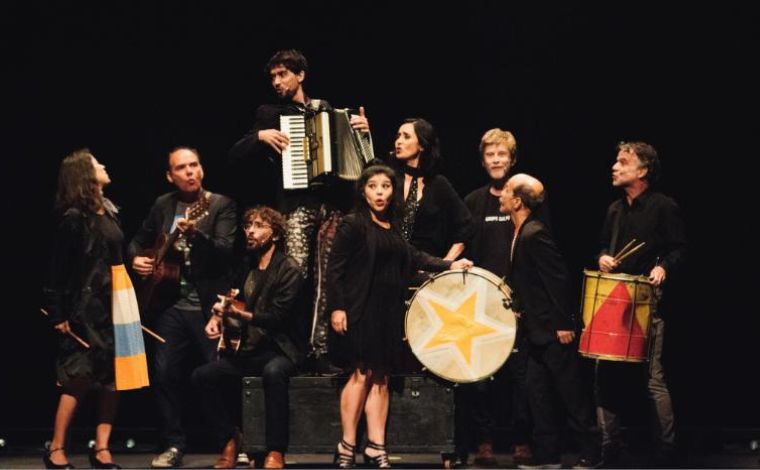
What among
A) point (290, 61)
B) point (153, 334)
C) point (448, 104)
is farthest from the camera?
point (448, 104)

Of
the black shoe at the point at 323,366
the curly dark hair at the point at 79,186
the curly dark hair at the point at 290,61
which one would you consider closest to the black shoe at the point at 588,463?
the black shoe at the point at 323,366

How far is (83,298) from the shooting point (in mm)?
6340

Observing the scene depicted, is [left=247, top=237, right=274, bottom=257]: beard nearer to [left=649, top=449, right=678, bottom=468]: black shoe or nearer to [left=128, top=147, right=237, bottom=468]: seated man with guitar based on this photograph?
[left=128, top=147, right=237, bottom=468]: seated man with guitar

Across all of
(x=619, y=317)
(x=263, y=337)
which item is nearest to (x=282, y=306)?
(x=263, y=337)

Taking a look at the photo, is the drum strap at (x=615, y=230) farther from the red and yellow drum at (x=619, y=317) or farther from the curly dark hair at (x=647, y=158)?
the red and yellow drum at (x=619, y=317)

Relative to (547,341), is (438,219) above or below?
above

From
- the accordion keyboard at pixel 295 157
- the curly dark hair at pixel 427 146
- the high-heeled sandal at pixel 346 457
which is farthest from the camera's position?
the curly dark hair at pixel 427 146

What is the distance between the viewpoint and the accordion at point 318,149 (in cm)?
669

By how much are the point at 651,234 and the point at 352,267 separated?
160 cm

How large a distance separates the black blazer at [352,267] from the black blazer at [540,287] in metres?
0.76

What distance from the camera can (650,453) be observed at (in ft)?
23.4

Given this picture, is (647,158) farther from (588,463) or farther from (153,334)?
(153,334)

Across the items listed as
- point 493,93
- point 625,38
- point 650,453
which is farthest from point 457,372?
point 625,38

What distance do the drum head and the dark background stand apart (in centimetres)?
158
